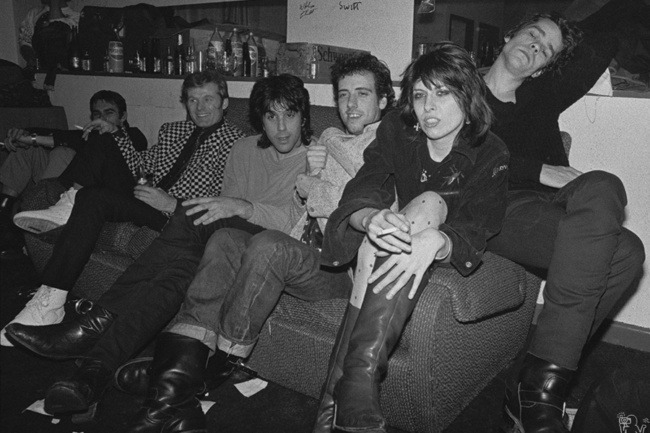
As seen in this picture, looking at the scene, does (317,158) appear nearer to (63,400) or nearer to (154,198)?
(154,198)

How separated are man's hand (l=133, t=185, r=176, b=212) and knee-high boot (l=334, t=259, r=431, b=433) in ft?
3.93

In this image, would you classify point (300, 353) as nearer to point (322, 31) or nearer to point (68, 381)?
point (68, 381)

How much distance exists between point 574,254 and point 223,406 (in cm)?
108

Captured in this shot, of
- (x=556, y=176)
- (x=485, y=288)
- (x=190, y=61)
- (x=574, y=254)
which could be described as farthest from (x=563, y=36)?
(x=190, y=61)

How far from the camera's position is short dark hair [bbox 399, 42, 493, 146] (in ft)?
4.82

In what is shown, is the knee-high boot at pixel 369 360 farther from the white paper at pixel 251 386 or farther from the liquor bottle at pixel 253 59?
the liquor bottle at pixel 253 59

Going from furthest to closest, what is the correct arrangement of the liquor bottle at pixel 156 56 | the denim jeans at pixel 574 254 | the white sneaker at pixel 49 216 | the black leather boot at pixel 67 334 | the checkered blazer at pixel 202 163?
the liquor bottle at pixel 156 56, the checkered blazer at pixel 202 163, the white sneaker at pixel 49 216, the black leather boot at pixel 67 334, the denim jeans at pixel 574 254

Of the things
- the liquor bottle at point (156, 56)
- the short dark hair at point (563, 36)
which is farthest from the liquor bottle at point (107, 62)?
the short dark hair at point (563, 36)

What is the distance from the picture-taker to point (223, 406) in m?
1.68

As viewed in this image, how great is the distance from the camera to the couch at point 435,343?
137 centimetres

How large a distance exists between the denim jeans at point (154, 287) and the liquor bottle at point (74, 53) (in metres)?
2.63

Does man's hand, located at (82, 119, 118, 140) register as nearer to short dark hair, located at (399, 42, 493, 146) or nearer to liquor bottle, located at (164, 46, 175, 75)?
liquor bottle, located at (164, 46, 175, 75)

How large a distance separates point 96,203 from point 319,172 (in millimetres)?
863

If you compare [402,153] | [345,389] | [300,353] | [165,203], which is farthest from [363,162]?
[165,203]
